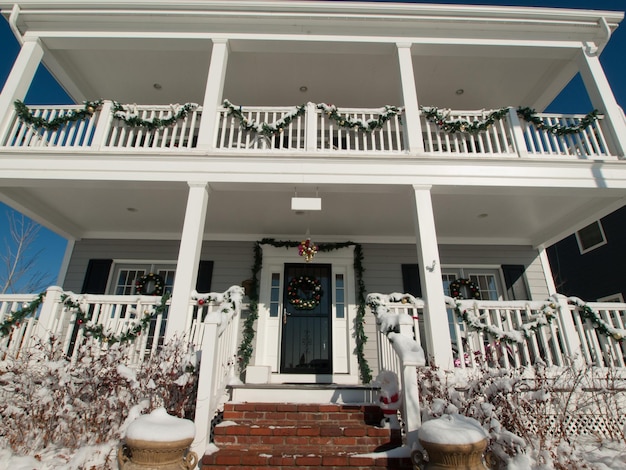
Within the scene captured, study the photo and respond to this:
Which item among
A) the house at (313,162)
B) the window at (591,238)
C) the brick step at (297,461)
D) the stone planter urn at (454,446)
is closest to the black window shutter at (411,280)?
the house at (313,162)

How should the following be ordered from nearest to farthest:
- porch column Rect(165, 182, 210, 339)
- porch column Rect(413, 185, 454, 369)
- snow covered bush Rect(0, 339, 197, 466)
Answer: snow covered bush Rect(0, 339, 197, 466)
porch column Rect(413, 185, 454, 369)
porch column Rect(165, 182, 210, 339)

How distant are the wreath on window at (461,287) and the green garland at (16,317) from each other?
23.2ft

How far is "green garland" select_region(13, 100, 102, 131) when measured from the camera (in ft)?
17.9

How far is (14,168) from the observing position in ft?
17.0

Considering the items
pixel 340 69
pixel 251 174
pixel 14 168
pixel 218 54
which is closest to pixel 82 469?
pixel 251 174

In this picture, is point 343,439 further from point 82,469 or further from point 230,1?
point 230,1

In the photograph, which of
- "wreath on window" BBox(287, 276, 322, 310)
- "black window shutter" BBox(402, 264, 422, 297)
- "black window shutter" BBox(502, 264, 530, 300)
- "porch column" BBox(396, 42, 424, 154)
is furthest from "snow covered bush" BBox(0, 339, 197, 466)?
"black window shutter" BBox(502, 264, 530, 300)

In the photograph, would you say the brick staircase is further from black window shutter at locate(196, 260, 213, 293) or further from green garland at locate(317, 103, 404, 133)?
green garland at locate(317, 103, 404, 133)

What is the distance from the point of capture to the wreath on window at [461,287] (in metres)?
7.09

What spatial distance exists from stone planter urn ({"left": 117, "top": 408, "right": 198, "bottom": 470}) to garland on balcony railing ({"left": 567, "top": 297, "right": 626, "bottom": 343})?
4.89 m

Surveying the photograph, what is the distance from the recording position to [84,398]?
147 inches

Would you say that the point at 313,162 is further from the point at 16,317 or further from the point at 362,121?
the point at 16,317

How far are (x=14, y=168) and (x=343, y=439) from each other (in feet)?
19.4

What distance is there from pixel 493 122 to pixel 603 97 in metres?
1.85
